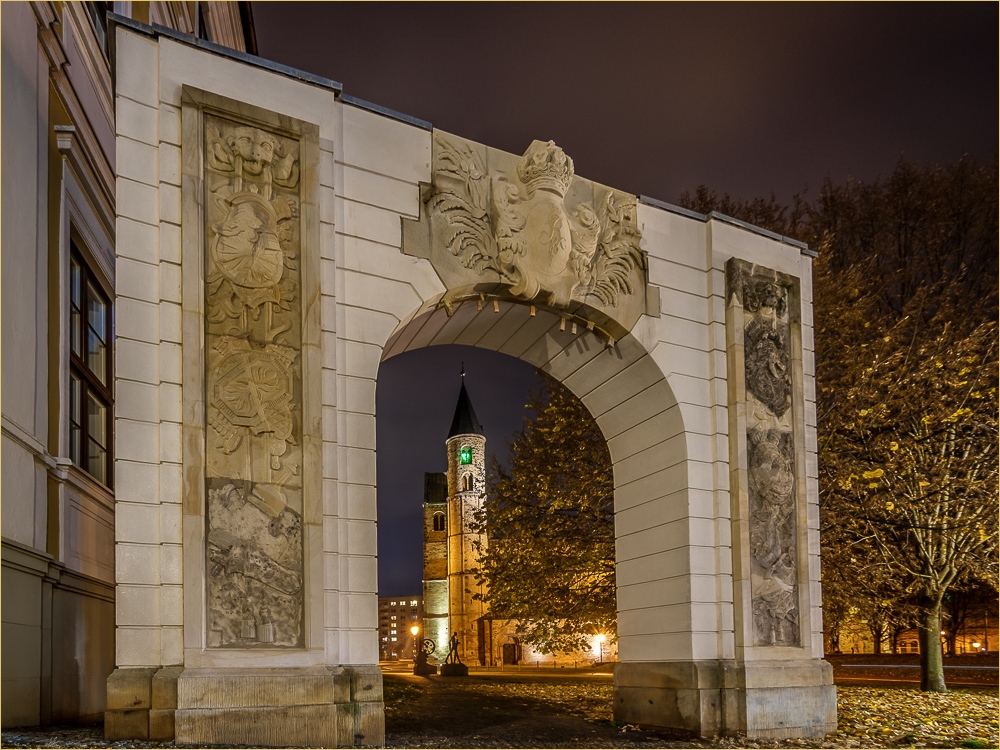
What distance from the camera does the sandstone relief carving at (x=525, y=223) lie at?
11992mm

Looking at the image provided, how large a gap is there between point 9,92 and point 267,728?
6.60m

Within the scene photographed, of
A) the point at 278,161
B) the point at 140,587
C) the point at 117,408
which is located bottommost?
the point at 140,587

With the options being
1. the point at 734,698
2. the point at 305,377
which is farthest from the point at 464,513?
the point at 305,377

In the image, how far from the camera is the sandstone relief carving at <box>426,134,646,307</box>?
39.3 feet

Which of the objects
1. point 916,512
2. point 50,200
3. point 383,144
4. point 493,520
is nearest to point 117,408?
point 50,200

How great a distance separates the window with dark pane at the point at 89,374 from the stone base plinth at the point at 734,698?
7.76 metres

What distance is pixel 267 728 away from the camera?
30.4 ft

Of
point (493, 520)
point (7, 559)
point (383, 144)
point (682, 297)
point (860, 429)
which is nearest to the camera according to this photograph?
point (7, 559)

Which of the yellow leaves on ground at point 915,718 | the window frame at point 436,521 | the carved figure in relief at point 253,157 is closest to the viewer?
the carved figure in relief at point 253,157

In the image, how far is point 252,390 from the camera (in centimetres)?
993

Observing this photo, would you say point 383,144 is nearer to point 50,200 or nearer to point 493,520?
point 50,200

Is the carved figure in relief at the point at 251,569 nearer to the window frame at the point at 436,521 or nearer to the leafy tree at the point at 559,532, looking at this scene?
the leafy tree at the point at 559,532

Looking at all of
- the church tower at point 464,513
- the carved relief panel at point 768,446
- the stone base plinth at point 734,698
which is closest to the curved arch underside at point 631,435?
the stone base plinth at point 734,698

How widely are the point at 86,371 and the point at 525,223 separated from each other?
19.0 ft
